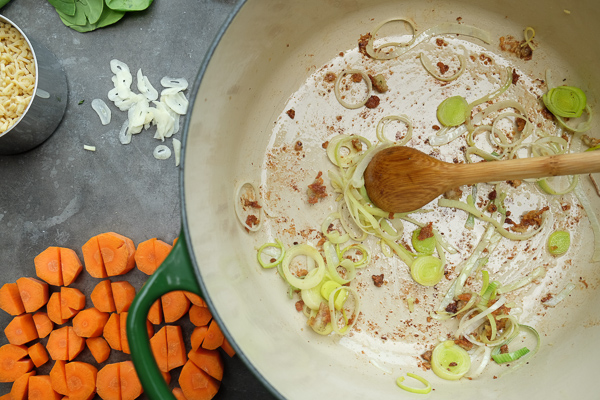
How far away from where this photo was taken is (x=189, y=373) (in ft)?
4.60

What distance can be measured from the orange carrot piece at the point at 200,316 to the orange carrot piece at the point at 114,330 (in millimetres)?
263

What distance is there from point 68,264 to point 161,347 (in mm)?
425

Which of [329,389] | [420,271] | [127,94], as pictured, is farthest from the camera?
[127,94]

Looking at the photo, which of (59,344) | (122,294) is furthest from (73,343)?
(122,294)

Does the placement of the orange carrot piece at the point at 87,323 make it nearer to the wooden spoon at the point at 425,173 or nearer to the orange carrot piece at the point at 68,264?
the orange carrot piece at the point at 68,264

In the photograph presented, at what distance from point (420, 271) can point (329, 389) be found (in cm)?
45

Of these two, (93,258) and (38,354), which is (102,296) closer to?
(93,258)

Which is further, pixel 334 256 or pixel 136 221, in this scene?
pixel 136 221

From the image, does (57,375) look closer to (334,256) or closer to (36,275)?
(36,275)

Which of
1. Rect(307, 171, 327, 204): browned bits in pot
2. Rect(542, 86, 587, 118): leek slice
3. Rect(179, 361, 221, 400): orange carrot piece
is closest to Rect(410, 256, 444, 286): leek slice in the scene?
Rect(307, 171, 327, 204): browned bits in pot

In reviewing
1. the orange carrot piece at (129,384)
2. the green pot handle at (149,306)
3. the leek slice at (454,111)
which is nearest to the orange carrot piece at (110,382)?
the orange carrot piece at (129,384)

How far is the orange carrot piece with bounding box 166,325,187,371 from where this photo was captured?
1.43m

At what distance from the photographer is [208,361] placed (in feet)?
4.58

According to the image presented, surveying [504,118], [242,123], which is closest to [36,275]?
[242,123]
